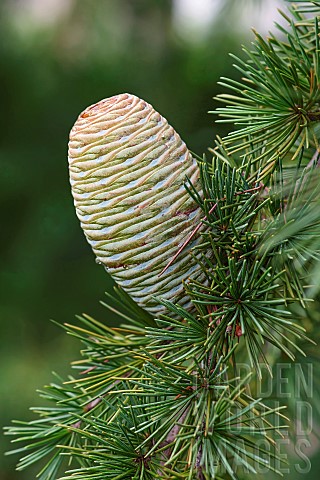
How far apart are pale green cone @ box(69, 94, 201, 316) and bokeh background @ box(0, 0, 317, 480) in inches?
38.1

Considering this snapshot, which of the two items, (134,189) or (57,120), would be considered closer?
(134,189)

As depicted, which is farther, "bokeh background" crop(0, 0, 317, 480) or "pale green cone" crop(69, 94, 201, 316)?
"bokeh background" crop(0, 0, 317, 480)

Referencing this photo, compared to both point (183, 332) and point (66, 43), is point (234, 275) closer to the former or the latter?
point (183, 332)

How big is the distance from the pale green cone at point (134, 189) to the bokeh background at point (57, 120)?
3.17 ft

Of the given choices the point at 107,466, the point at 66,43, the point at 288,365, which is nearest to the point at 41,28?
the point at 66,43

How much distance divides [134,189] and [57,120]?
120 cm

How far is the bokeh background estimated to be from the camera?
156 cm

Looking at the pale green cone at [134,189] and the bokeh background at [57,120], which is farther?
the bokeh background at [57,120]

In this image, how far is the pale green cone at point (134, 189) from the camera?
435mm

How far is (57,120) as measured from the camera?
62.4 inches

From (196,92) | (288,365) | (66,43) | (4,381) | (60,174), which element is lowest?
(4,381)

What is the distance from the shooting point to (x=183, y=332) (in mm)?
414

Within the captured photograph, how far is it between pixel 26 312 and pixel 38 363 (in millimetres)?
150

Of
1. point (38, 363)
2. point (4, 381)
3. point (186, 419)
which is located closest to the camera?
point (186, 419)
